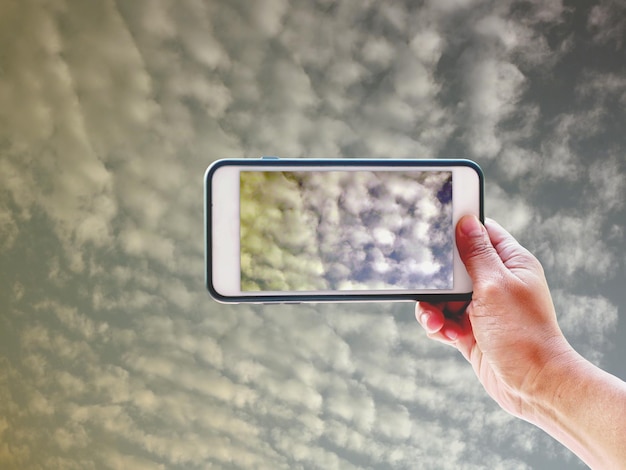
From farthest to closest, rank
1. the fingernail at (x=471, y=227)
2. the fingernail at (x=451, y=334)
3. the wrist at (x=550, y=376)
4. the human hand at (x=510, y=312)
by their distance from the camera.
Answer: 1. the fingernail at (x=451, y=334)
2. the fingernail at (x=471, y=227)
3. the human hand at (x=510, y=312)
4. the wrist at (x=550, y=376)

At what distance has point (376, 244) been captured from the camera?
2.53 metres

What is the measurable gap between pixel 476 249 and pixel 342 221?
0.62 metres

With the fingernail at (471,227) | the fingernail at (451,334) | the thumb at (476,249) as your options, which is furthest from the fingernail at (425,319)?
the fingernail at (471,227)

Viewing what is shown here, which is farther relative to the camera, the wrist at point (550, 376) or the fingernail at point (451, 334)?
the fingernail at point (451, 334)

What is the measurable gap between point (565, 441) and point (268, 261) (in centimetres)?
143

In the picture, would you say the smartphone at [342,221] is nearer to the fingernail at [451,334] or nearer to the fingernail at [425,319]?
the fingernail at [425,319]

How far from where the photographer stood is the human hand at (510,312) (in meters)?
2.20

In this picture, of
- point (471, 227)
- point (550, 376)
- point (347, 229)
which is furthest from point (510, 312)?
point (347, 229)

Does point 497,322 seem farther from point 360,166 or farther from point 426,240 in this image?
point 360,166

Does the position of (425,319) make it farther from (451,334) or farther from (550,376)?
(550,376)

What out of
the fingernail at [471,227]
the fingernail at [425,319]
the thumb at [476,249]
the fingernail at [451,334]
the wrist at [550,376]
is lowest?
the wrist at [550,376]

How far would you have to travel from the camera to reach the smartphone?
234 cm

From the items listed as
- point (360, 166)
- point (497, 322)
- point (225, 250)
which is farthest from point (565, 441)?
point (225, 250)

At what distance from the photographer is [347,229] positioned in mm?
2521
